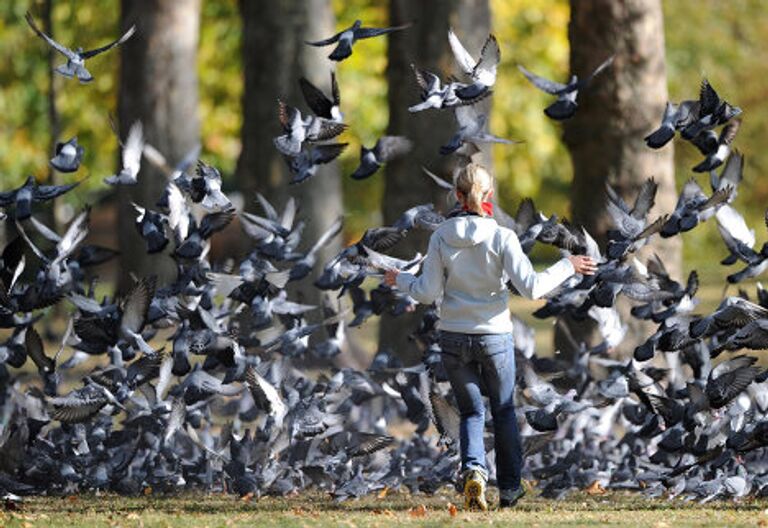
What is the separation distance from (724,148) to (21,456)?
13.4 feet

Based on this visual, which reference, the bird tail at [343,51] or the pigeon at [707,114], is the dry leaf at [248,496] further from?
the pigeon at [707,114]

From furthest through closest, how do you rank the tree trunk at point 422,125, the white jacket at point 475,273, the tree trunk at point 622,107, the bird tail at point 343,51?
the tree trunk at point 422,125 < the tree trunk at point 622,107 < the bird tail at point 343,51 < the white jacket at point 475,273

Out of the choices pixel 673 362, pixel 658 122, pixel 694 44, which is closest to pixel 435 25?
pixel 658 122

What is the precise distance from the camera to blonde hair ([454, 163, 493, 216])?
27.1 ft

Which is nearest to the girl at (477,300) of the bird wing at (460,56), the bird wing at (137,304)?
the bird wing at (460,56)

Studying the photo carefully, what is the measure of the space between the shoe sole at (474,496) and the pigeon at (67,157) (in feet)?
8.96

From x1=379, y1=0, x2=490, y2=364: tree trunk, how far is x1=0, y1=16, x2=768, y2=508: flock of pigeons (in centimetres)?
277

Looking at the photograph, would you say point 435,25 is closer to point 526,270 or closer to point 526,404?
point 526,404

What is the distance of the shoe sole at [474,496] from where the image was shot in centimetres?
831

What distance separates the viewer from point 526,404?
9734 mm

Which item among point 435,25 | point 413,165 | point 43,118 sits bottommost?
point 43,118

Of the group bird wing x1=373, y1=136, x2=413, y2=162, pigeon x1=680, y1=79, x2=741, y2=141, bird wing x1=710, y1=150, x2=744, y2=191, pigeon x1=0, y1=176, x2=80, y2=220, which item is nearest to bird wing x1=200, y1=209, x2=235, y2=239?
pigeon x1=0, y1=176, x2=80, y2=220

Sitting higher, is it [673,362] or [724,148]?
[724,148]

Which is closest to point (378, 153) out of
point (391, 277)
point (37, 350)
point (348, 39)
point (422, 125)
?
point (348, 39)
